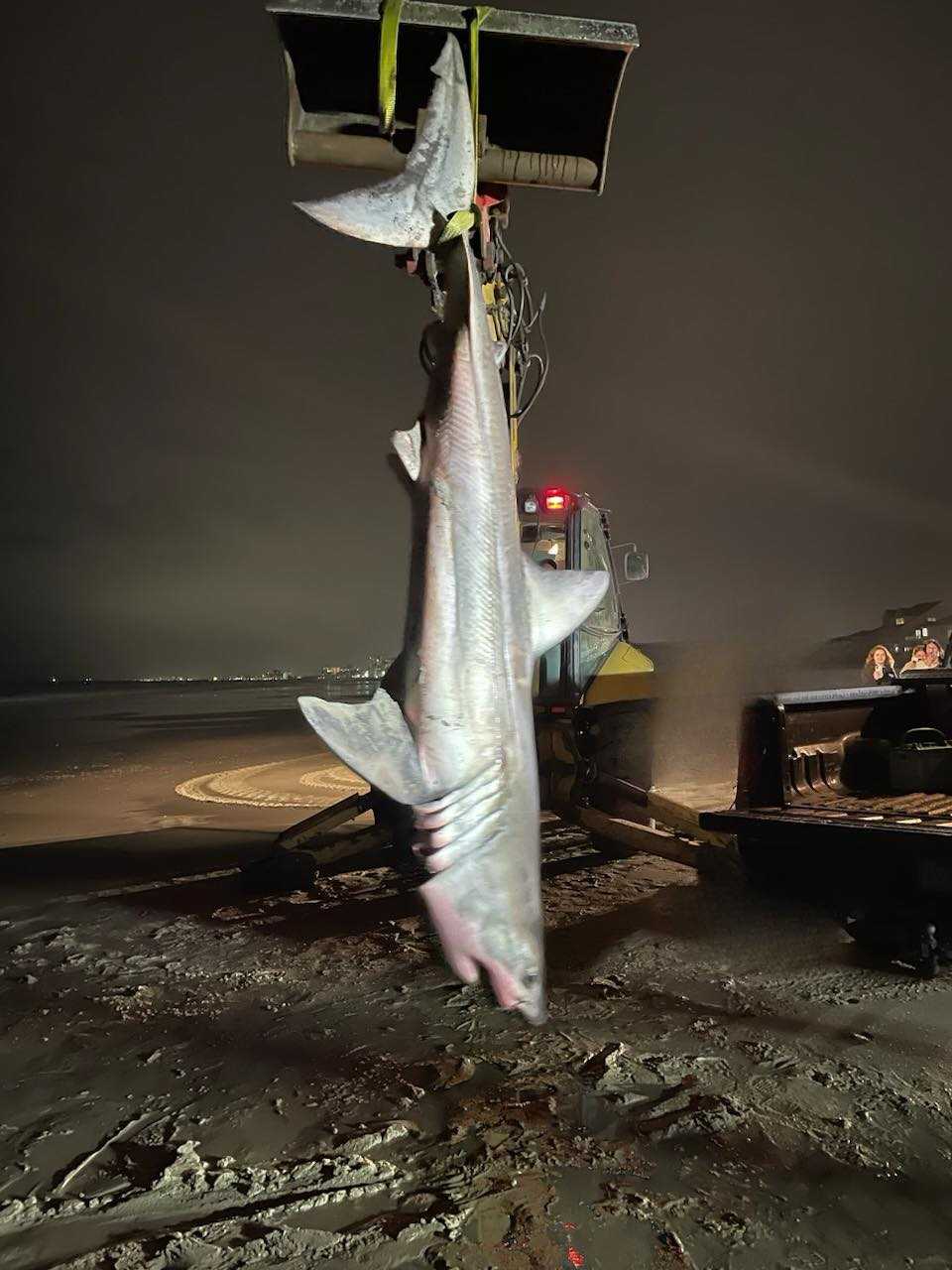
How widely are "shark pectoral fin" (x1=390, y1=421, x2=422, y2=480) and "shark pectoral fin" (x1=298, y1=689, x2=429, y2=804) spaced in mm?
880

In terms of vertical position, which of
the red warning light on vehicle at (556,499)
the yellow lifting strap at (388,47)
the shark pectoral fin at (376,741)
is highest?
the yellow lifting strap at (388,47)

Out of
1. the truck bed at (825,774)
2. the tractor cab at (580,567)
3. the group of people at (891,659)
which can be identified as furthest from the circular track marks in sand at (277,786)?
the group of people at (891,659)

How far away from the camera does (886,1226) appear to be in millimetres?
2242

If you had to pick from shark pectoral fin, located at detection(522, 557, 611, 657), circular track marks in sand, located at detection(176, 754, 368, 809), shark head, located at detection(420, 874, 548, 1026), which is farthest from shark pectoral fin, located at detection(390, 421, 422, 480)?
circular track marks in sand, located at detection(176, 754, 368, 809)

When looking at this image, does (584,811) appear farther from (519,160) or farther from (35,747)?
(35,747)

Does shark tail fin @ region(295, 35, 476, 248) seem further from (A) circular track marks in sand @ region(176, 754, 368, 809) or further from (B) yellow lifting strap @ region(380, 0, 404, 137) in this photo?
(A) circular track marks in sand @ region(176, 754, 368, 809)

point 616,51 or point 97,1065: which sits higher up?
point 616,51

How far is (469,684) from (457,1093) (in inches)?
63.1

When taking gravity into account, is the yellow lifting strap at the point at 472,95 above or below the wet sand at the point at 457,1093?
above

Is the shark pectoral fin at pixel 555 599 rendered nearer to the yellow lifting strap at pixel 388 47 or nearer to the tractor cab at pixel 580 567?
the yellow lifting strap at pixel 388 47

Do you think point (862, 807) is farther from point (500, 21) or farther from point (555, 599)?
point (500, 21)

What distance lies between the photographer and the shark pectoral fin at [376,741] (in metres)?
2.51

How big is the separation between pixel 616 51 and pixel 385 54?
0.96 metres

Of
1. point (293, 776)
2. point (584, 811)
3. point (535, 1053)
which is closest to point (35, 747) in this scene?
point (293, 776)
